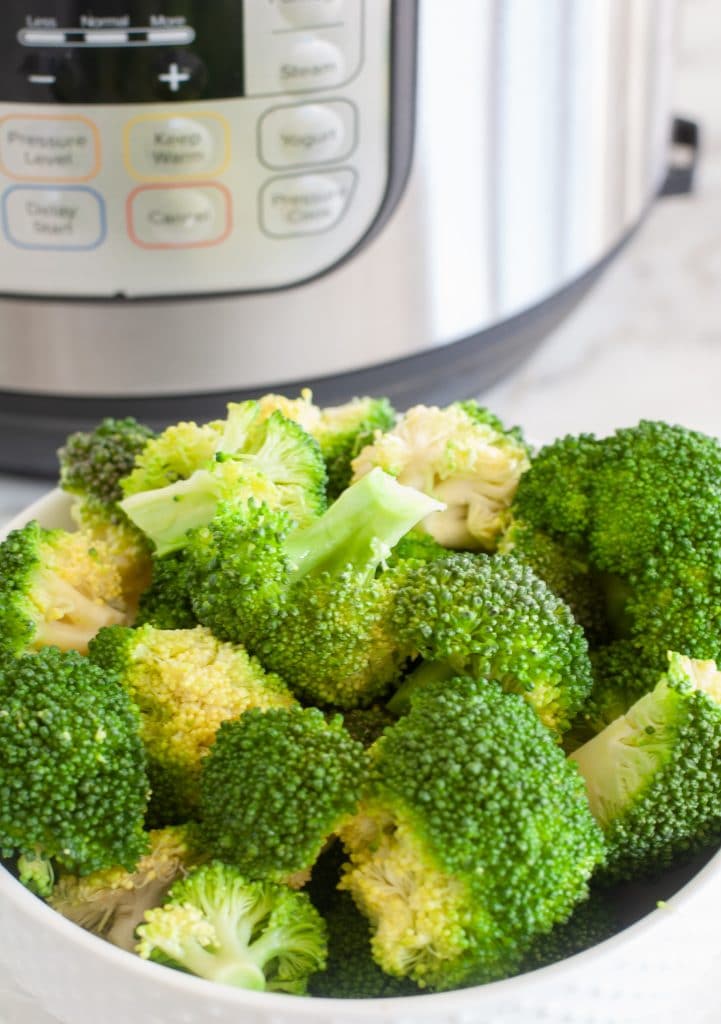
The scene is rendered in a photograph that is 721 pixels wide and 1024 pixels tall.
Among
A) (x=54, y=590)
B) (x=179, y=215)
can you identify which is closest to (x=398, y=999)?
(x=54, y=590)

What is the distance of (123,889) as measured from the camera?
0.50 meters

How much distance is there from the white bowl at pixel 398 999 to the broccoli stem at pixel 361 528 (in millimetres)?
193

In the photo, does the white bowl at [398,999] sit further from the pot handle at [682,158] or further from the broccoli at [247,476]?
the pot handle at [682,158]

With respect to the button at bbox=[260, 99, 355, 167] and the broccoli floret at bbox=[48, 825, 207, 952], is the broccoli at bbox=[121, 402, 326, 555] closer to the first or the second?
the broccoli floret at bbox=[48, 825, 207, 952]

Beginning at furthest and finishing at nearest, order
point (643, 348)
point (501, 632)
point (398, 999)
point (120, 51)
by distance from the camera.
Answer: point (643, 348) < point (120, 51) < point (501, 632) < point (398, 999)

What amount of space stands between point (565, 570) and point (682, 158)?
0.87m

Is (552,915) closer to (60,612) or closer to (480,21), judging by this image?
Result: (60,612)

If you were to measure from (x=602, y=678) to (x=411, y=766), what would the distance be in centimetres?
15

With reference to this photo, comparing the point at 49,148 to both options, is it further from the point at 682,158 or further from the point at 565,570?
the point at 682,158

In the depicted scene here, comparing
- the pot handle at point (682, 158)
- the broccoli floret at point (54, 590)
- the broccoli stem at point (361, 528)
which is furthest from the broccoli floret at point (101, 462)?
the pot handle at point (682, 158)

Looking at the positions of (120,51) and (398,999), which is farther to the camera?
(120,51)

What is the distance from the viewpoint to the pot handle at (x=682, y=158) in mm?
1238

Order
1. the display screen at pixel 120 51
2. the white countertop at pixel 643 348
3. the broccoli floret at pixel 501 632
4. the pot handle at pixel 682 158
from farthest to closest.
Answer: the pot handle at pixel 682 158, the white countertop at pixel 643 348, the display screen at pixel 120 51, the broccoli floret at pixel 501 632

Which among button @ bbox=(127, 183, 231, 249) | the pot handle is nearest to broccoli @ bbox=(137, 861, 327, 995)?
button @ bbox=(127, 183, 231, 249)
